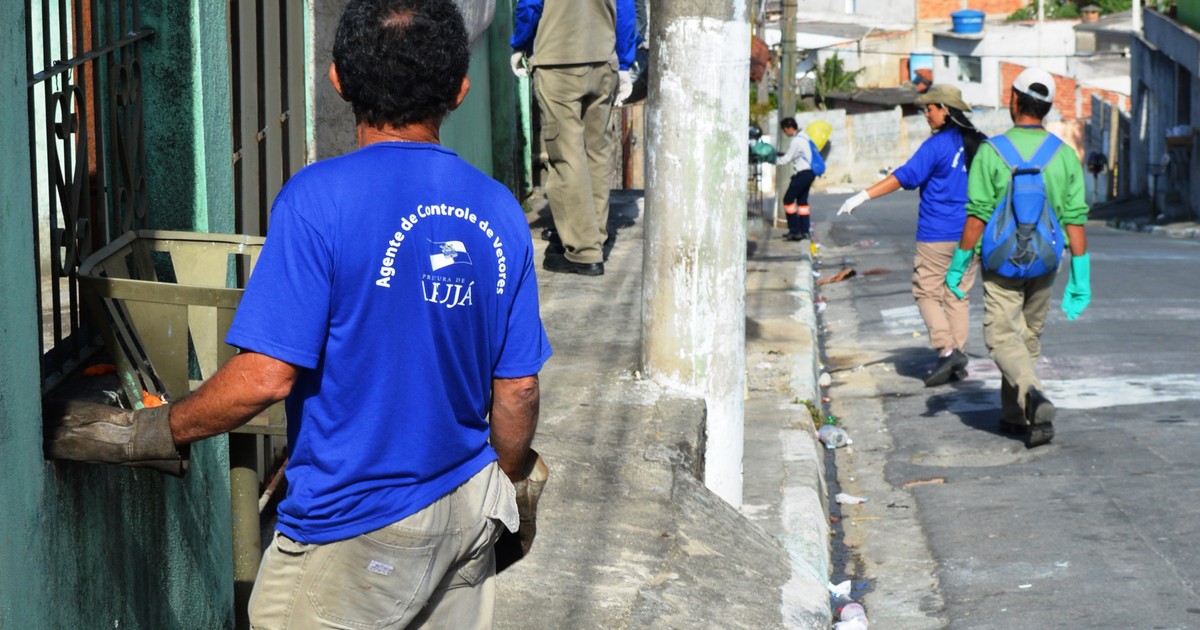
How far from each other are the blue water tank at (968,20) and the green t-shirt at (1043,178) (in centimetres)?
4651

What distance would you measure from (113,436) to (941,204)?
23.9 feet

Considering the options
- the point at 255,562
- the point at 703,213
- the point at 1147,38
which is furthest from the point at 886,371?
the point at 1147,38

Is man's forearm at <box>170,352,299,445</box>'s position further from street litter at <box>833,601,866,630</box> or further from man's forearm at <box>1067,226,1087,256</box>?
man's forearm at <box>1067,226,1087,256</box>

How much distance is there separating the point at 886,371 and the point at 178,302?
7978 millimetres

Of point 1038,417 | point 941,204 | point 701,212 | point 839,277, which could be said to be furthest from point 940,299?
point 839,277

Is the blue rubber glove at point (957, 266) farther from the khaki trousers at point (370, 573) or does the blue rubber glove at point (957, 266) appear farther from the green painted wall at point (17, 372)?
the green painted wall at point (17, 372)

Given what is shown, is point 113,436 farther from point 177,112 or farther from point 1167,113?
point 1167,113

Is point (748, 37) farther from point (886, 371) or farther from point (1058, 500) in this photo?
point (886, 371)

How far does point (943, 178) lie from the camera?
9094 millimetres

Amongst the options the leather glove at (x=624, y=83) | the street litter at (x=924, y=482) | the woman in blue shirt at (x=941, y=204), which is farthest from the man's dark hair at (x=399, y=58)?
the woman in blue shirt at (x=941, y=204)

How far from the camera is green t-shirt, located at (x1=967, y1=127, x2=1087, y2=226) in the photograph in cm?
744

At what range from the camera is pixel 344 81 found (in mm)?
2646

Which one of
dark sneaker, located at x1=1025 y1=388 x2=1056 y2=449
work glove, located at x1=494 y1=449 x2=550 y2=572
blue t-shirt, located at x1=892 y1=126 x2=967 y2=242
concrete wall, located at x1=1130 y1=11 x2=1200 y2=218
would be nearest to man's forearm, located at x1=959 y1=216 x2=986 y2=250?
dark sneaker, located at x1=1025 y1=388 x2=1056 y2=449

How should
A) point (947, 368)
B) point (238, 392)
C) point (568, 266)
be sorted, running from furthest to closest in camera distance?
1. point (947, 368)
2. point (568, 266)
3. point (238, 392)
